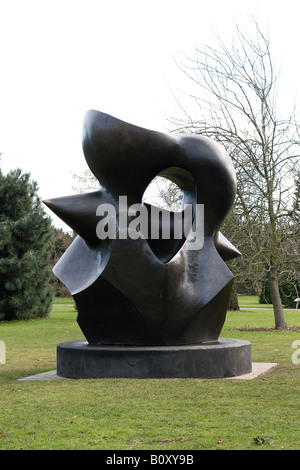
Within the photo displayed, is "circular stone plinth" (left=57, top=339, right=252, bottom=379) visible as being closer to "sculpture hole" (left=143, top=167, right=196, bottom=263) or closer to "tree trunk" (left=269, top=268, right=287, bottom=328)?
"sculpture hole" (left=143, top=167, right=196, bottom=263)

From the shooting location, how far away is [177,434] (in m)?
5.86

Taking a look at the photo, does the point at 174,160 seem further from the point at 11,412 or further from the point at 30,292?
the point at 30,292

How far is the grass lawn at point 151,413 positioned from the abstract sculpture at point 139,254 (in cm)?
120

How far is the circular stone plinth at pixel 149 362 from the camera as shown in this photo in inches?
370

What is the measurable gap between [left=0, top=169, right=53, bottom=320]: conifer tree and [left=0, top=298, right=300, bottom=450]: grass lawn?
14.7 meters

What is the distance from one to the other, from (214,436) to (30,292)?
2139 centimetres

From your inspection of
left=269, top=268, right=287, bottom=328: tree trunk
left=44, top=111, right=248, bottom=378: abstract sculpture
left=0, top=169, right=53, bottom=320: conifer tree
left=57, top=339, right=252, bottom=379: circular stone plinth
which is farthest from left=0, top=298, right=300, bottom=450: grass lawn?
left=0, top=169, right=53, bottom=320: conifer tree

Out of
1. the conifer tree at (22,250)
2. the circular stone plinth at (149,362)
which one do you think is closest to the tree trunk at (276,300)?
the conifer tree at (22,250)

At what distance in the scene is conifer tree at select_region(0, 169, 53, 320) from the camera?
25391 millimetres

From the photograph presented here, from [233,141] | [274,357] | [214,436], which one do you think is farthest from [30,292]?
[214,436]

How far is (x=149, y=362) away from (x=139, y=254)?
1.70 meters

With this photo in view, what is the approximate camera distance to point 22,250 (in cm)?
2622

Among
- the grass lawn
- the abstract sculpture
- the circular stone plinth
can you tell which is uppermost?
the abstract sculpture

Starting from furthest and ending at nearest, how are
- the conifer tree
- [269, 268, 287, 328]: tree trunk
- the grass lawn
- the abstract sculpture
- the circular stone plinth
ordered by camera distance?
the conifer tree → [269, 268, 287, 328]: tree trunk → the abstract sculpture → the circular stone plinth → the grass lawn
